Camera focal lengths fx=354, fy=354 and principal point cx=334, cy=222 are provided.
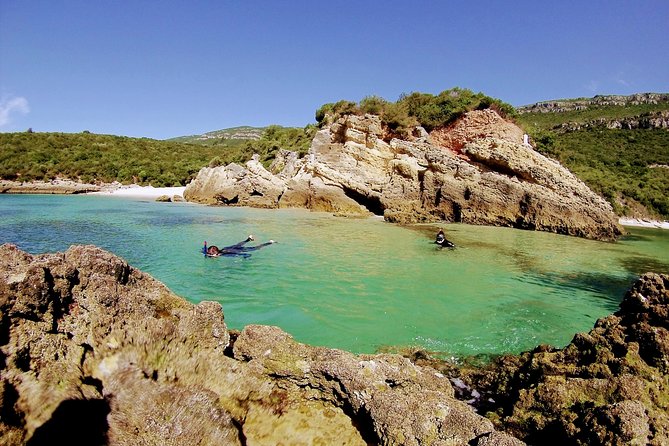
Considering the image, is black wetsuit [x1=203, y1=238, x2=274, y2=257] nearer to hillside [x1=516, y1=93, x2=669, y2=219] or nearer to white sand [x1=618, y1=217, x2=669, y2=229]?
hillside [x1=516, y1=93, x2=669, y2=219]

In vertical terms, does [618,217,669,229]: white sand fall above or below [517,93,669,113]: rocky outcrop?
below

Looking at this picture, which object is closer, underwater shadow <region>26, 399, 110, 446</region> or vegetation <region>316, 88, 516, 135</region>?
underwater shadow <region>26, 399, 110, 446</region>

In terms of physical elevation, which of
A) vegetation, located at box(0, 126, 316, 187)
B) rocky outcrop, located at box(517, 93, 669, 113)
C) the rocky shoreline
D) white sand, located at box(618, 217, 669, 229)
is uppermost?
rocky outcrop, located at box(517, 93, 669, 113)

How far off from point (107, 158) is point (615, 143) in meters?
83.0

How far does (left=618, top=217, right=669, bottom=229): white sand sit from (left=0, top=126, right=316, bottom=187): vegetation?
35.1 m

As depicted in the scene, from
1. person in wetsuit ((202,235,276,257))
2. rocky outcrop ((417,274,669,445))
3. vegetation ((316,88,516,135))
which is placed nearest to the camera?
rocky outcrop ((417,274,669,445))

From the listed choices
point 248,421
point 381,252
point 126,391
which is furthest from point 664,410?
point 381,252

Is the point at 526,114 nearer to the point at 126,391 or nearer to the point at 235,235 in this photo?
the point at 235,235

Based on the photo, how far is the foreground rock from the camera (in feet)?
7.46

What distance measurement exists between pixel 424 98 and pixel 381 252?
2477 centimetres

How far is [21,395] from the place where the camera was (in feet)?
6.87

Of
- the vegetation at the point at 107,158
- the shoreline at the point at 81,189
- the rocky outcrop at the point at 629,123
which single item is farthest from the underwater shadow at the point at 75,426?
the rocky outcrop at the point at 629,123

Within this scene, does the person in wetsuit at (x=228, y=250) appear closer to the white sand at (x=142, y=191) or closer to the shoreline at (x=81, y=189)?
the shoreline at (x=81, y=189)

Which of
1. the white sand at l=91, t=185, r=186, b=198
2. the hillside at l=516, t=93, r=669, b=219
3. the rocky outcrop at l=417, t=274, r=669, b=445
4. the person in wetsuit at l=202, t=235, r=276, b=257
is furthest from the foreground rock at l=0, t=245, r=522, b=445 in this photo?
the white sand at l=91, t=185, r=186, b=198
